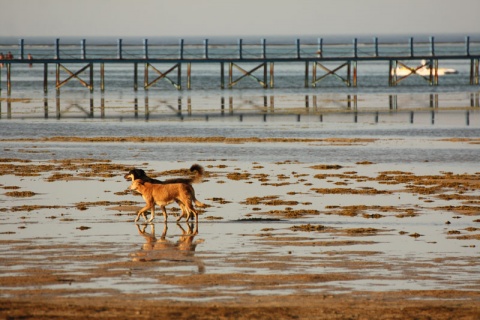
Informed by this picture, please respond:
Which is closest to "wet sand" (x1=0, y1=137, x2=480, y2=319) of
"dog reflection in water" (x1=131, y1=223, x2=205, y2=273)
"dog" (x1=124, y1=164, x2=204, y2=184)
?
"dog reflection in water" (x1=131, y1=223, x2=205, y2=273)

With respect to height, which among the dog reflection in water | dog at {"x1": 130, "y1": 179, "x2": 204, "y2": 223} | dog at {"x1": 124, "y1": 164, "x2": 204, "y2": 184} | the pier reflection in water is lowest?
the dog reflection in water

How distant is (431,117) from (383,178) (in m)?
20.1

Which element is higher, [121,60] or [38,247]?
[121,60]

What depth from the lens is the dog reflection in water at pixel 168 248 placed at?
46.9 feet

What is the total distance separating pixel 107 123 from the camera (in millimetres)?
40875

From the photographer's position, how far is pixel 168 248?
50.1ft

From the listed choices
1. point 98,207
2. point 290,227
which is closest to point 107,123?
point 98,207

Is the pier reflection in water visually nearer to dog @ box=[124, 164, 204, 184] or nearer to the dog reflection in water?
dog @ box=[124, 164, 204, 184]

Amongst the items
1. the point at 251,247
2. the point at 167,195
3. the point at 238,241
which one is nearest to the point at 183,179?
the point at 167,195

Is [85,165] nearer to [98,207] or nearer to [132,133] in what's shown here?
[98,207]

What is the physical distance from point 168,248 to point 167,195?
208 centimetres

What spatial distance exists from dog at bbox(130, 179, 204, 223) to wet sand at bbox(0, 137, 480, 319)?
326 mm

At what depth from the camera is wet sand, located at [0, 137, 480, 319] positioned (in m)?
11.5

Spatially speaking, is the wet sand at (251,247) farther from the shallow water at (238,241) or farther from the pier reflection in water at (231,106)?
the pier reflection in water at (231,106)
